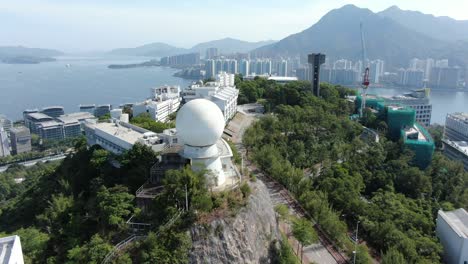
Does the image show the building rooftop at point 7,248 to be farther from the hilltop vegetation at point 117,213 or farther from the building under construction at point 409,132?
the building under construction at point 409,132

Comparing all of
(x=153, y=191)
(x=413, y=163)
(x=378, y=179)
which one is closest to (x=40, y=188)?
(x=153, y=191)

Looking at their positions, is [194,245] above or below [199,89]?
below

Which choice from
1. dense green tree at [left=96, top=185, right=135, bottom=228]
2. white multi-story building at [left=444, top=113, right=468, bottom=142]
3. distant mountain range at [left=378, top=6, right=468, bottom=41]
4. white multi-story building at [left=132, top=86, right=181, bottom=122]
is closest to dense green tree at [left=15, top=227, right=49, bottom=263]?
dense green tree at [left=96, top=185, right=135, bottom=228]

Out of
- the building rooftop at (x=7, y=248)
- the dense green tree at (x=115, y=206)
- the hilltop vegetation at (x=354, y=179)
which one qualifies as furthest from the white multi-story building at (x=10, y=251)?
the hilltop vegetation at (x=354, y=179)

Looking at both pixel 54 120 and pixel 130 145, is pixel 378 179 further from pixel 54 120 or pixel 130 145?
pixel 54 120

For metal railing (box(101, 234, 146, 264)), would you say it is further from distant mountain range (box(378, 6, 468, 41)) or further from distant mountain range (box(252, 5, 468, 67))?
distant mountain range (box(378, 6, 468, 41))

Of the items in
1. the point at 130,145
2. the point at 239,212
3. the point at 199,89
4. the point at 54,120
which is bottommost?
the point at 54,120
